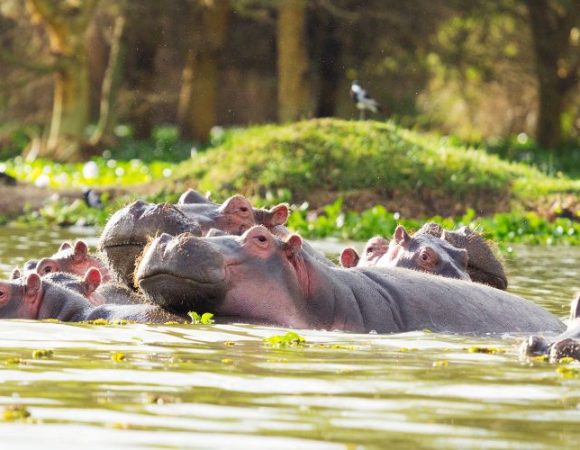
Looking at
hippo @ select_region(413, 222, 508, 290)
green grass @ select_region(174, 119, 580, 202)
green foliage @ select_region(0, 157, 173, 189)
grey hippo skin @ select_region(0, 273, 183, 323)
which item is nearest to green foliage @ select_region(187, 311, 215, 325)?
grey hippo skin @ select_region(0, 273, 183, 323)

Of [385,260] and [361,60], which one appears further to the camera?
[361,60]

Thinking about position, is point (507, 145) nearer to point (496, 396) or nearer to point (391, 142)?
point (391, 142)

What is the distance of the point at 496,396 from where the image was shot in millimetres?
4785

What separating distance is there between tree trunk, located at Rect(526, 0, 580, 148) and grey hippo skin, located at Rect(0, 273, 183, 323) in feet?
86.8

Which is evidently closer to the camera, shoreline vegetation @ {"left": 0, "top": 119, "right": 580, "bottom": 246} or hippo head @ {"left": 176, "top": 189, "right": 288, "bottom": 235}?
hippo head @ {"left": 176, "top": 189, "right": 288, "bottom": 235}

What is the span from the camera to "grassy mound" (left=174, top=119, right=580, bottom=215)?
1733 centimetres

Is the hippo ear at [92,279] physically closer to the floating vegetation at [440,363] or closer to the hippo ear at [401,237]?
the hippo ear at [401,237]

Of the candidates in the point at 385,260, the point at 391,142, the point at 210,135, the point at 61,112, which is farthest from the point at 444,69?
the point at 385,260

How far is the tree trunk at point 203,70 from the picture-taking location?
3238cm

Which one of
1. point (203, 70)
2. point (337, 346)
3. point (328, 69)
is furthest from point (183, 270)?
point (328, 69)

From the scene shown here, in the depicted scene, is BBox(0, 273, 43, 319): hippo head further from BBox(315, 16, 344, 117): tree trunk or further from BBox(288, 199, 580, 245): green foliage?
BBox(315, 16, 344, 117): tree trunk

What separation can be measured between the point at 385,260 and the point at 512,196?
9471 mm

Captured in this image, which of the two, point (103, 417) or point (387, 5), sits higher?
point (387, 5)

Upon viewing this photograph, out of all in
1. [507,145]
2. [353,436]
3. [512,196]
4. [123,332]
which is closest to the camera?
[353,436]
